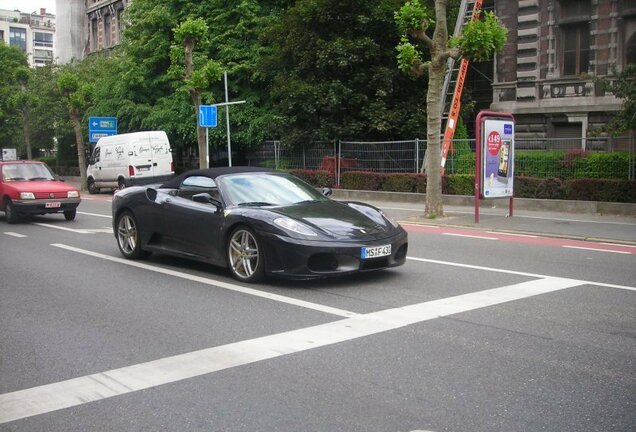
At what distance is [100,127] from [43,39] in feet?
381

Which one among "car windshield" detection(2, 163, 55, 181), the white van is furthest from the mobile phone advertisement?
the white van

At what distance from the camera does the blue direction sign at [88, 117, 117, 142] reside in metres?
34.8

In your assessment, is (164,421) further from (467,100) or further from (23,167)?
(467,100)

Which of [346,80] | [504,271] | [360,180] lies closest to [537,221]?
[504,271]

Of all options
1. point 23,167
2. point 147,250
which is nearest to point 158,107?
point 23,167

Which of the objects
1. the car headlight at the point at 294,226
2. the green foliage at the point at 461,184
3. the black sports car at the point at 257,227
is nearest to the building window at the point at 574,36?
the green foliage at the point at 461,184

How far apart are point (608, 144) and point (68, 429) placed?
728 inches

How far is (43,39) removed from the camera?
13825 centimetres

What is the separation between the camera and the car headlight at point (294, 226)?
7.71 metres

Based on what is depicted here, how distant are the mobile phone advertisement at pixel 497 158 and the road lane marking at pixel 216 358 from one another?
886cm

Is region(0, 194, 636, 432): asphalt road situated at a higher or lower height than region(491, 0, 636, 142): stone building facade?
lower

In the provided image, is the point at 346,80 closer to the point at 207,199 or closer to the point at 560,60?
the point at 560,60

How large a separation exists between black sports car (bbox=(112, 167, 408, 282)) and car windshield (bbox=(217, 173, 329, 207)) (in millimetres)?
13

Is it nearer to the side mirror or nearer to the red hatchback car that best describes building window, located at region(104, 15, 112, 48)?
the red hatchback car
